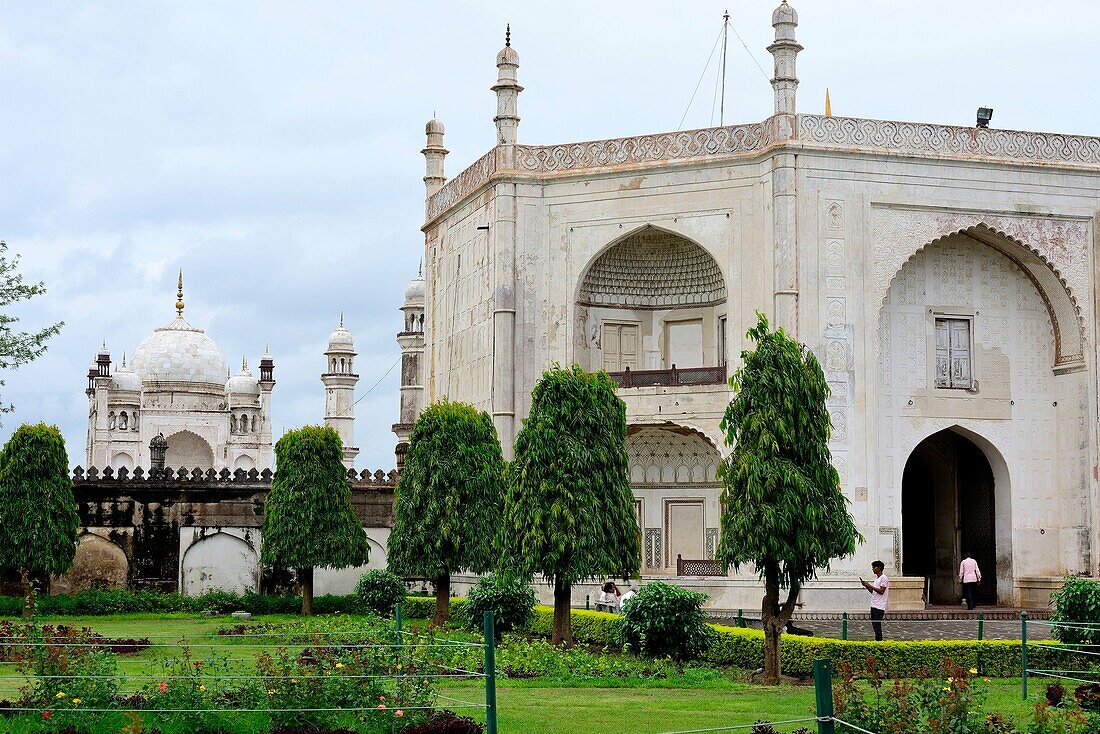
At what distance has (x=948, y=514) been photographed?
27.4m

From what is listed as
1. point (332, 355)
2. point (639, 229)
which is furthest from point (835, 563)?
point (332, 355)

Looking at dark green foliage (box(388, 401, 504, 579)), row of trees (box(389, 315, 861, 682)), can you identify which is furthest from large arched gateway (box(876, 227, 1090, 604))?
row of trees (box(389, 315, 861, 682))

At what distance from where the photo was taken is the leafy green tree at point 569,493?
1717 centimetres

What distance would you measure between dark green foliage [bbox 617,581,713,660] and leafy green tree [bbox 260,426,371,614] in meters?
9.27

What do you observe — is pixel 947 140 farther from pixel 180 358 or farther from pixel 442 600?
pixel 180 358

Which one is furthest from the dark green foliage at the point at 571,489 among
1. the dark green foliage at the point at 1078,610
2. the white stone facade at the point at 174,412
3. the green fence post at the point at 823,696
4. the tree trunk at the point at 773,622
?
the white stone facade at the point at 174,412

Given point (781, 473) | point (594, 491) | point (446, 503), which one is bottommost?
point (446, 503)

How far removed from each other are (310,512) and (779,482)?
11325 millimetres

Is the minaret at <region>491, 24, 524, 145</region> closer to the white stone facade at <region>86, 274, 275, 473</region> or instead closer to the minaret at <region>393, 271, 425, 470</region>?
the minaret at <region>393, 271, 425, 470</region>

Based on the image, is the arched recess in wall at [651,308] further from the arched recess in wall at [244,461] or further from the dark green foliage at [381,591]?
the arched recess in wall at [244,461]

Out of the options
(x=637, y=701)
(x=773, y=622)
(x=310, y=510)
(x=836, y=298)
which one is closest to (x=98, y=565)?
(x=310, y=510)

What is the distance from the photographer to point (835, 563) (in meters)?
22.9

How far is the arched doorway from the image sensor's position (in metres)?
26.7

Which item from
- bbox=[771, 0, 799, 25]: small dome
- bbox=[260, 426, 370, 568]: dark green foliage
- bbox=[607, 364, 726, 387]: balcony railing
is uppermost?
bbox=[771, 0, 799, 25]: small dome
